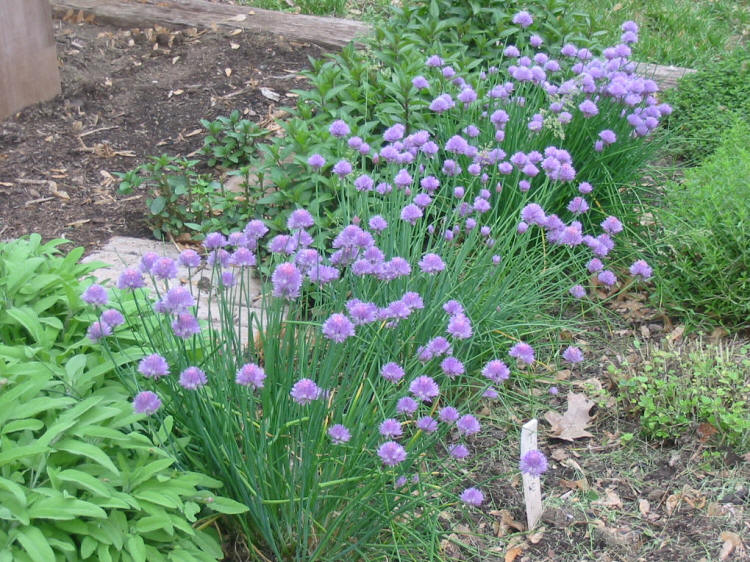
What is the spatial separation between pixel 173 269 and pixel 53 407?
1.55 ft

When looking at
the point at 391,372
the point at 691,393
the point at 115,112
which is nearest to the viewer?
the point at 391,372

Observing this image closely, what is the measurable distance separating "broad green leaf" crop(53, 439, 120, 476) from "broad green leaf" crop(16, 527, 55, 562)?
0.65 feet

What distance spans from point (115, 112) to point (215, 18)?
4.87ft

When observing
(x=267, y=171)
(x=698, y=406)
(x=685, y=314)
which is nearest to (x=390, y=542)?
(x=698, y=406)

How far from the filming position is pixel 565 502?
8.91 ft

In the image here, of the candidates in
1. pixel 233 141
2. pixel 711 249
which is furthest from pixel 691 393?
pixel 233 141

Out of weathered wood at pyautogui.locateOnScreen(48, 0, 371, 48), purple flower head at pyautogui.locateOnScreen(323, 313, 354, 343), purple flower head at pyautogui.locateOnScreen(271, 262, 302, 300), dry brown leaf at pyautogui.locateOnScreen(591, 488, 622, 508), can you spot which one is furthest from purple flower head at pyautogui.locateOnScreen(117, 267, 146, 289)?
weathered wood at pyautogui.locateOnScreen(48, 0, 371, 48)

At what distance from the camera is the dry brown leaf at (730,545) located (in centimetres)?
248

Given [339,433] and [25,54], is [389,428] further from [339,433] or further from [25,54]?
[25,54]

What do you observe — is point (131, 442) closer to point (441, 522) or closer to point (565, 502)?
point (441, 522)

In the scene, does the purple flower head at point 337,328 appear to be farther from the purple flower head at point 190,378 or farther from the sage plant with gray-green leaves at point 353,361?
the purple flower head at point 190,378

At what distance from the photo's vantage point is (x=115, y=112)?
509 cm

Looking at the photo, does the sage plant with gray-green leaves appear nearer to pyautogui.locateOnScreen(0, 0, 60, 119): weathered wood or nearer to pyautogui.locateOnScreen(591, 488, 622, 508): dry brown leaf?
pyautogui.locateOnScreen(591, 488, 622, 508): dry brown leaf

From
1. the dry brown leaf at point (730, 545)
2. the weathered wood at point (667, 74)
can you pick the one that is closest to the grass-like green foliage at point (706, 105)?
the weathered wood at point (667, 74)
